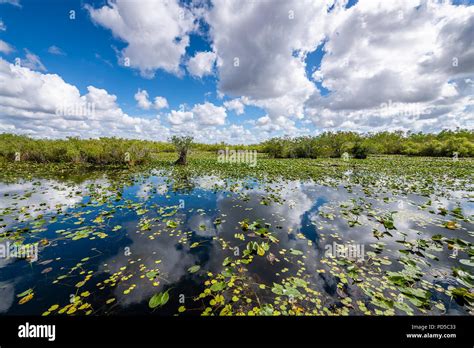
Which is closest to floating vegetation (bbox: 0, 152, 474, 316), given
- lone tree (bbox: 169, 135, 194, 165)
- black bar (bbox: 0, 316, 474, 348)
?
black bar (bbox: 0, 316, 474, 348)

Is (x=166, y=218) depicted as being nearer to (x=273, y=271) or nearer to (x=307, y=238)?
(x=273, y=271)

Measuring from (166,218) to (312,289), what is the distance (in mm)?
4908

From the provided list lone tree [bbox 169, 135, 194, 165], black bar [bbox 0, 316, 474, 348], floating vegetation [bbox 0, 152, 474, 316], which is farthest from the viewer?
lone tree [bbox 169, 135, 194, 165]

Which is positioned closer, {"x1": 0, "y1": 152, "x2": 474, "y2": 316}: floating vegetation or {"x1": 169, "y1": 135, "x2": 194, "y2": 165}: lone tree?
{"x1": 0, "y1": 152, "x2": 474, "y2": 316}: floating vegetation

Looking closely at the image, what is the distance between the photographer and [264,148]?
4422 cm

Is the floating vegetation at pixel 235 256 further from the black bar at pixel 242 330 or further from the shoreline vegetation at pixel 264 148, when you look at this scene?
the shoreline vegetation at pixel 264 148

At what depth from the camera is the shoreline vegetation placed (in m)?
21.3

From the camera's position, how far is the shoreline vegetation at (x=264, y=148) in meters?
21.3

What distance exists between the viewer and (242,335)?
2473 mm

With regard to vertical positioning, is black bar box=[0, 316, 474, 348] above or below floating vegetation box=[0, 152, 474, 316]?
below

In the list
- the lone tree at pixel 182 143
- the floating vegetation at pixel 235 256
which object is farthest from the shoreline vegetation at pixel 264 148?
the floating vegetation at pixel 235 256

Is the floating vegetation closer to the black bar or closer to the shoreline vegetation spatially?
the black bar

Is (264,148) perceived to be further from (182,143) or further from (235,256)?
(235,256)

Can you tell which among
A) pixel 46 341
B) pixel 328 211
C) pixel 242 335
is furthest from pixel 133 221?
pixel 328 211
